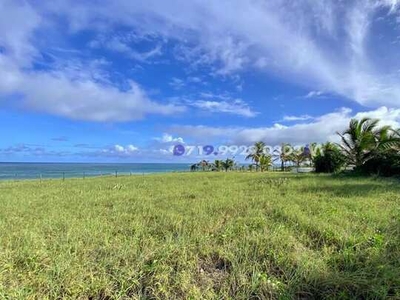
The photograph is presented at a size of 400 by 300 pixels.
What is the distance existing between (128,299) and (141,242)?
4.64 ft

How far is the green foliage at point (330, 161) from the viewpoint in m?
25.3

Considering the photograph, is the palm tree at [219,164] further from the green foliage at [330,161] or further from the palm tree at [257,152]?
the green foliage at [330,161]

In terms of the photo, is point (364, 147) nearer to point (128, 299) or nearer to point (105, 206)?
point (105, 206)

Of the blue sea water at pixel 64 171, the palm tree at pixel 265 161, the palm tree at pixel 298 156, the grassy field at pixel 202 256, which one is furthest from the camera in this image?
the palm tree at pixel 265 161

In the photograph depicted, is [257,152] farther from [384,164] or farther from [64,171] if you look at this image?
[64,171]

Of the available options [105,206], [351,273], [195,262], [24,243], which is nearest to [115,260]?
[195,262]

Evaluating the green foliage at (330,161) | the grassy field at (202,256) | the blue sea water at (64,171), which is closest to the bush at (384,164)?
the green foliage at (330,161)

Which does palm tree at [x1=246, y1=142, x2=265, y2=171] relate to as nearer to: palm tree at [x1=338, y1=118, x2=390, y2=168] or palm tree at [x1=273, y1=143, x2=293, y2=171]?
palm tree at [x1=273, y1=143, x2=293, y2=171]

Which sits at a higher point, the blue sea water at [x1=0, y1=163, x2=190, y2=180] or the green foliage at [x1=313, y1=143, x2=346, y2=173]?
the green foliage at [x1=313, y1=143, x2=346, y2=173]

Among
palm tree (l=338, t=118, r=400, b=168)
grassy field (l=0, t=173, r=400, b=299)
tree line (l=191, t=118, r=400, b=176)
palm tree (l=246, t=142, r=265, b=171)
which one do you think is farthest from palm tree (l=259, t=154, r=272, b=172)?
→ grassy field (l=0, t=173, r=400, b=299)

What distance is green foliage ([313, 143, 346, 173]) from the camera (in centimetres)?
2531

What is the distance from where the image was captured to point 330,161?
1013 inches

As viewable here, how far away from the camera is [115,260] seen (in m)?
3.54

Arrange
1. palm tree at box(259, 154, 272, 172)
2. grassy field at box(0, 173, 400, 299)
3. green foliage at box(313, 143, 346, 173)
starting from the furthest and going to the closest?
palm tree at box(259, 154, 272, 172)
green foliage at box(313, 143, 346, 173)
grassy field at box(0, 173, 400, 299)
